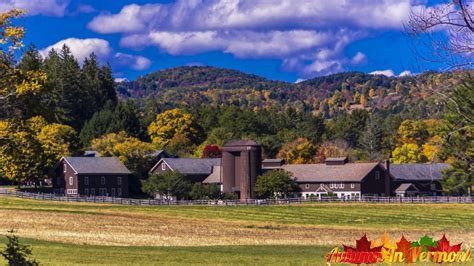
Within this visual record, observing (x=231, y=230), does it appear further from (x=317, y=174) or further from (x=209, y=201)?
(x=317, y=174)

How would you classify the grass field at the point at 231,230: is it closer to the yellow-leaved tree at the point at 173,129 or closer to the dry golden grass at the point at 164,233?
the dry golden grass at the point at 164,233

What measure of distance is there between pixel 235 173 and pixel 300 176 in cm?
1034

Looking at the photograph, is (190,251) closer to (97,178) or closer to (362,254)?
(362,254)

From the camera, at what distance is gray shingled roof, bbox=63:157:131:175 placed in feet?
394

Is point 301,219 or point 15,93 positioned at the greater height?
point 15,93

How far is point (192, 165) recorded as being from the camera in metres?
128

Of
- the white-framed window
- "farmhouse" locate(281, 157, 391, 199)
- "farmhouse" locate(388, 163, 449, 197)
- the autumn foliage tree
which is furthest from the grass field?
the autumn foliage tree

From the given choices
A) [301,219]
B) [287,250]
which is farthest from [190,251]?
[301,219]

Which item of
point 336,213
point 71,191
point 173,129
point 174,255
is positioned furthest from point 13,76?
point 173,129

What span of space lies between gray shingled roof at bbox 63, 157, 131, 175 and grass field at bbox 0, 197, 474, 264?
2008cm

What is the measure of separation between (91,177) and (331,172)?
36079 millimetres

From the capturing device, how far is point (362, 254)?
21.2 m

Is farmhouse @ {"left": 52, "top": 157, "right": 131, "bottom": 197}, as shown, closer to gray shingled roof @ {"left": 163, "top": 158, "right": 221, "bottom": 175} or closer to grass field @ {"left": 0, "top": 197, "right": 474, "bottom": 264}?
gray shingled roof @ {"left": 163, "top": 158, "right": 221, "bottom": 175}

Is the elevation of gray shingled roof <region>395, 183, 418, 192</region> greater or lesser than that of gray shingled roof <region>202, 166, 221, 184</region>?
lesser
